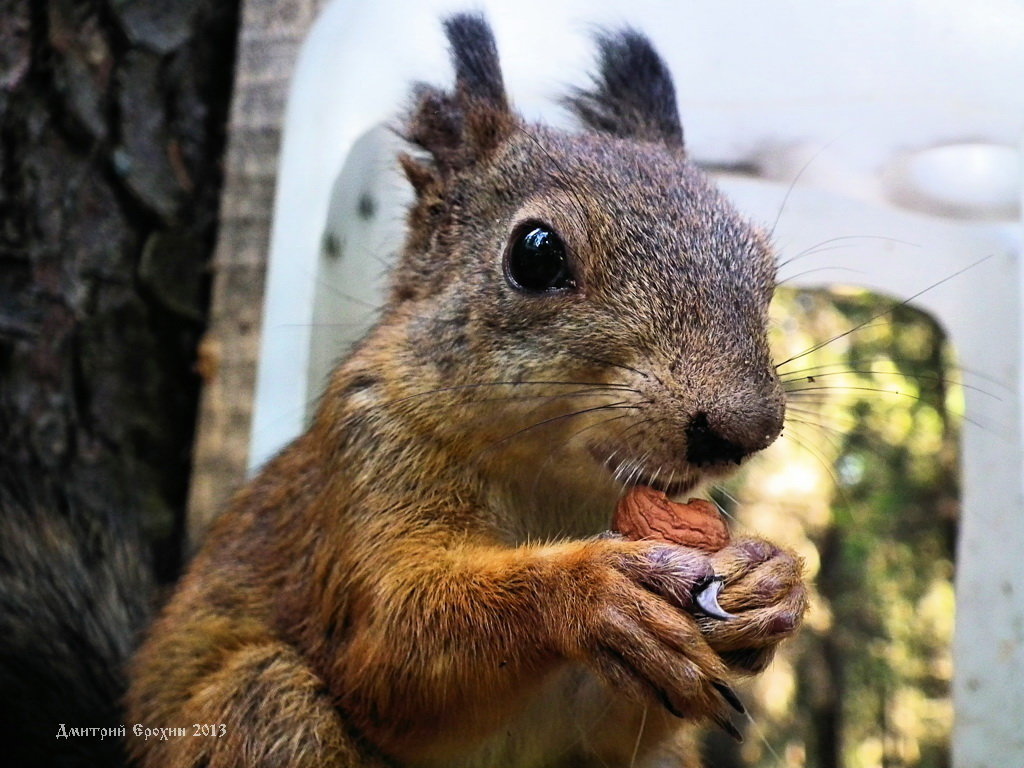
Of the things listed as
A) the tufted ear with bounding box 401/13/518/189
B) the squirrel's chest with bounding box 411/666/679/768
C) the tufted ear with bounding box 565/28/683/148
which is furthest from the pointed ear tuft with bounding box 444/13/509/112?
the squirrel's chest with bounding box 411/666/679/768

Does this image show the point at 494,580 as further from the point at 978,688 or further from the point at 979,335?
the point at 979,335

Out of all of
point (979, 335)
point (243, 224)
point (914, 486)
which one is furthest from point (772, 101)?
point (914, 486)

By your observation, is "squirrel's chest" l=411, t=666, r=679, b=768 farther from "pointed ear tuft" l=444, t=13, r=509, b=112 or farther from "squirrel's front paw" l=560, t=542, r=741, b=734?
"pointed ear tuft" l=444, t=13, r=509, b=112

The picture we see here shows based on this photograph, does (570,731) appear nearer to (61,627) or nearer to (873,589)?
(61,627)

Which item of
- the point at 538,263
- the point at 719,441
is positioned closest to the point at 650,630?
the point at 719,441

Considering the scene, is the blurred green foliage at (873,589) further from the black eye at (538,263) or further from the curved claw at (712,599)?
the curved claw at (712,599)
